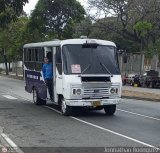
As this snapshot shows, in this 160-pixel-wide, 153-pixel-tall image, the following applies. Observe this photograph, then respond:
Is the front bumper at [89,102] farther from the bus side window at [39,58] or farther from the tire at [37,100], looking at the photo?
the tire at [37,100]

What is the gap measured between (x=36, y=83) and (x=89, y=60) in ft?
15.4

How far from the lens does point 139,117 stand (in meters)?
17.1

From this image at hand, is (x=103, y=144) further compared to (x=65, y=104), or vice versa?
(x=65, y=104)

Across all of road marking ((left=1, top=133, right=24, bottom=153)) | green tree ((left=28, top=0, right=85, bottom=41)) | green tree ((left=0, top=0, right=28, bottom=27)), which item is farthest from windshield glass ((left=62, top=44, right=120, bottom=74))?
green tree ((left=28, top=0, right=85, bottom=41))

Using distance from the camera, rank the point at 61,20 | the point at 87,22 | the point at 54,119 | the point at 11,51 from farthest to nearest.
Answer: the point at 11,51, the point at 87,22, the point at 61,20, the point at 54,119

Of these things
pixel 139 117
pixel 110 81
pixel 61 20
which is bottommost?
pixel 139 117

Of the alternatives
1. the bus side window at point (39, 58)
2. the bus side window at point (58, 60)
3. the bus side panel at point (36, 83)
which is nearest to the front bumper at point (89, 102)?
the bus side window at point (58, 60)

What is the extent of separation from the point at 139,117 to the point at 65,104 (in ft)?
8.91

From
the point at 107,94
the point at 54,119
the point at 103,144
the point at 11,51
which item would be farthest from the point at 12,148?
the point at 11,51

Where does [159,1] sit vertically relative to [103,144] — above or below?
above

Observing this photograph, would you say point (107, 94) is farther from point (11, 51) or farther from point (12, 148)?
point (11, 51)

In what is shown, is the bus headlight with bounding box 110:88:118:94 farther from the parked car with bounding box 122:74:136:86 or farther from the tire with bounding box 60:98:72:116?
the parked car with bounding box 122:74:136:86

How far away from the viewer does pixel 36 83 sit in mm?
21172

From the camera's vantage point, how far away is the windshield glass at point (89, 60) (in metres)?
16.9
